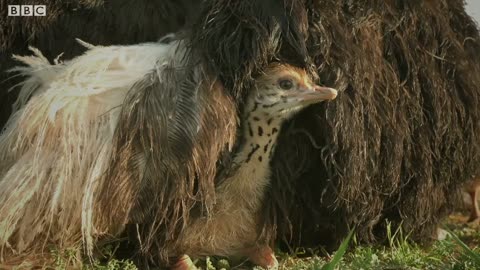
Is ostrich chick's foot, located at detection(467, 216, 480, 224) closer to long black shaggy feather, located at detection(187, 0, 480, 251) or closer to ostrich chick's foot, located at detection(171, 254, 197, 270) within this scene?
long black shaggy feather, located at detection(187, 0, 480, 251)

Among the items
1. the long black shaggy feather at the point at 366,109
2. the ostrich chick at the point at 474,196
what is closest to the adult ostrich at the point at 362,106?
the long black shaggy feather at the point at 366,109

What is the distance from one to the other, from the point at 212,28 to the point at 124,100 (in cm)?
26

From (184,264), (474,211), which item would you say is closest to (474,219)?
(474,211)

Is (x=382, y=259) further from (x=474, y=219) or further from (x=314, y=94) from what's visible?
(x=474, y=219)

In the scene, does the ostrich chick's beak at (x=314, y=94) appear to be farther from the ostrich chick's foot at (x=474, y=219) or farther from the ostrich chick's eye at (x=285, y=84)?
the ostrich chick's foot at (x=474, y=219)

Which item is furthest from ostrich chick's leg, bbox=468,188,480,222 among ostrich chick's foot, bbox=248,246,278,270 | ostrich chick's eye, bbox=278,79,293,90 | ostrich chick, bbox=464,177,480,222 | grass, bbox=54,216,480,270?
ostrich chick's eye, bbox=278,79,293,90

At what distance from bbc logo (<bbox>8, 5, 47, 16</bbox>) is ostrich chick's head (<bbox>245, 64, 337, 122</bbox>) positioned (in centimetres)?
59

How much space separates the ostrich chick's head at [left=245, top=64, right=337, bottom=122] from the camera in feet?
6.12

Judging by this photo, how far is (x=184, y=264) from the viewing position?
192 centimetres

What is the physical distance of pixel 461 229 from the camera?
2.57 m

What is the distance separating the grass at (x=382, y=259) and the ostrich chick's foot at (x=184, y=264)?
0.05 m

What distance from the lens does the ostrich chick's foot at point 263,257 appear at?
201cm

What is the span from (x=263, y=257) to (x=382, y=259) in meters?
0.29

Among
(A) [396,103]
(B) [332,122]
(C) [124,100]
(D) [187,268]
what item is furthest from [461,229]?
(C) [124,100]
